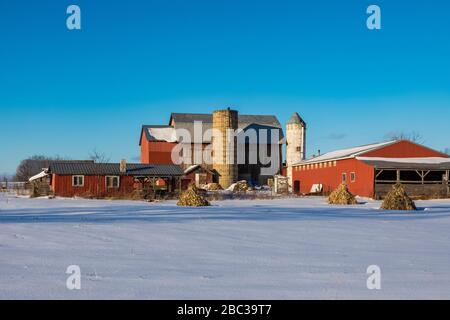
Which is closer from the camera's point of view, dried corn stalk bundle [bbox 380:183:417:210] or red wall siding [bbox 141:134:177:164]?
dried corn stalk bundle [bbox 380:183:417:210]

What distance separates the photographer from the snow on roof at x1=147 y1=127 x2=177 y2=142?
6531 centimetres

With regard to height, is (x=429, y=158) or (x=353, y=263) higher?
(x=429, y=158)

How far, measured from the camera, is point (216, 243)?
1092 centimetres

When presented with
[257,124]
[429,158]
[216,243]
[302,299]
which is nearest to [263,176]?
[257,124]

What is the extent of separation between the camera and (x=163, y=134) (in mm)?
66562

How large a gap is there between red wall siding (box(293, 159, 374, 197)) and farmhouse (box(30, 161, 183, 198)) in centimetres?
1400

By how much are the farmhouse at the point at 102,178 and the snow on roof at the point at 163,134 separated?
21.5 meters

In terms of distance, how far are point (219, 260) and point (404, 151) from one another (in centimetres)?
3837

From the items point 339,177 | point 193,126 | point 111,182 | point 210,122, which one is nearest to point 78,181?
point 111,182

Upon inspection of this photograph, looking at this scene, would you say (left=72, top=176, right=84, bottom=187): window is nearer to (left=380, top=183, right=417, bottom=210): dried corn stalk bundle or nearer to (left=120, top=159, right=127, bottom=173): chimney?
(left=120, top=159, right=127, bottom=173): chimney

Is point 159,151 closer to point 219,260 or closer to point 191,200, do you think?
point 191,200

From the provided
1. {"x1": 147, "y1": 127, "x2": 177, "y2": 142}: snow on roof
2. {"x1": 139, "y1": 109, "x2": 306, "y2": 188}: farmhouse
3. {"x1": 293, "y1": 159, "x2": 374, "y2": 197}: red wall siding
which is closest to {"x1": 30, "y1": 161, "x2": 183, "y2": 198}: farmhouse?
{"x1": 293, "y1": 159, "x2": 374, "y2": 197}: red wall siding
